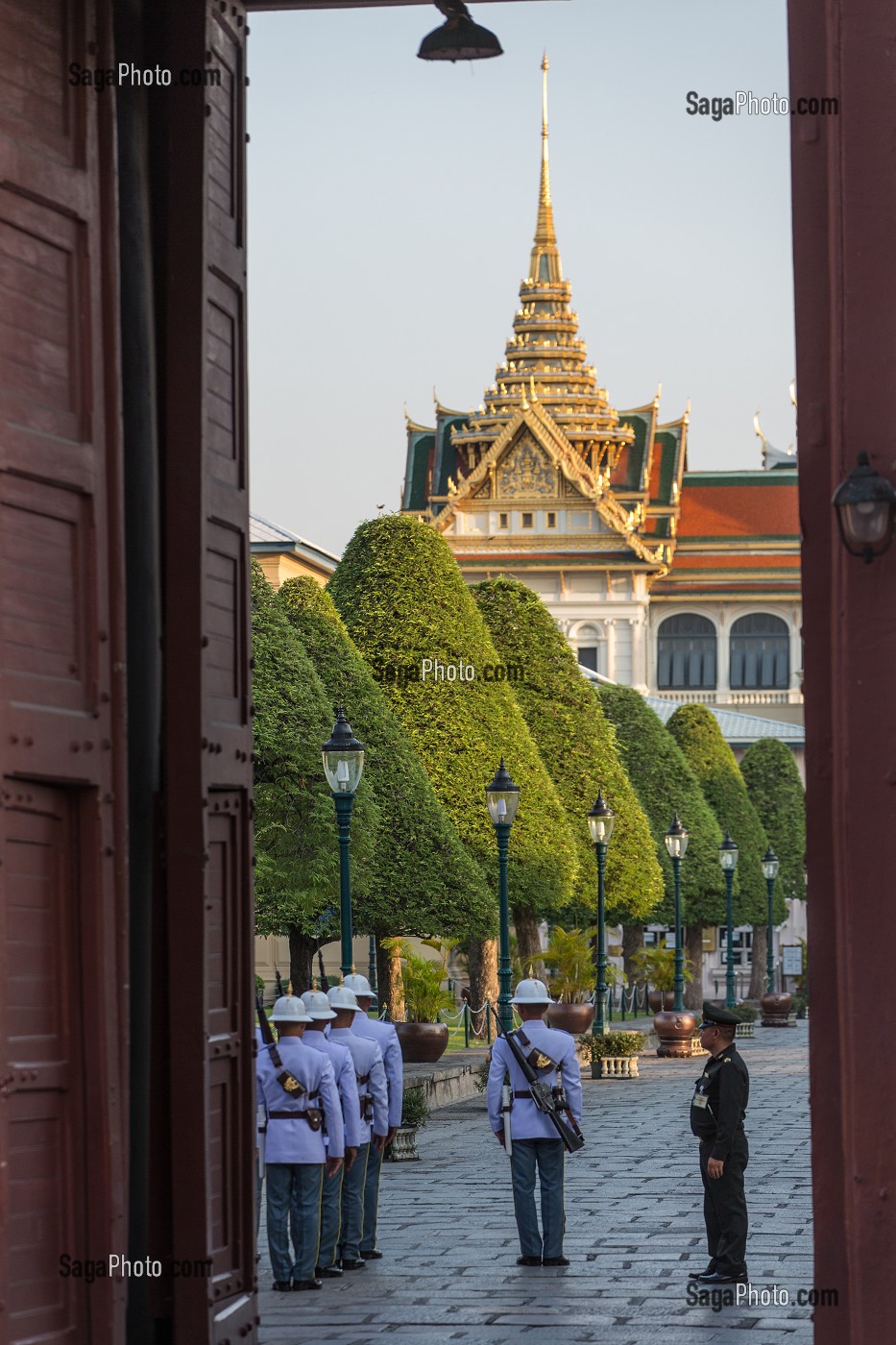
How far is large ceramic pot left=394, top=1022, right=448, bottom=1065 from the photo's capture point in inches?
1046

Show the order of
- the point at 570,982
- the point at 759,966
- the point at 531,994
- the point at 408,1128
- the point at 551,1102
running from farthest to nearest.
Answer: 1. the point at 759,966
2. the point at 570,982
3. the point at 408,1128
4. the point at 531,994
5. the point at 551,1102

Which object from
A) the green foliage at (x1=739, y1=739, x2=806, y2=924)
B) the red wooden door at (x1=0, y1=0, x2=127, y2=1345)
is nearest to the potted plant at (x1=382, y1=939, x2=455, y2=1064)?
the red wooden door at (x1=0, y1=0, x2=127, y2=1345)

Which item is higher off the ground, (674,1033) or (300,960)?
(300,960)

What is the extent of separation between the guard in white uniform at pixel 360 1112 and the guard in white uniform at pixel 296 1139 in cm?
66

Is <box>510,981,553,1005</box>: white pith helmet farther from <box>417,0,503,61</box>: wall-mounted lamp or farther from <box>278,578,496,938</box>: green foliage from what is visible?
<box>278,578,496,938</box>: green foliage

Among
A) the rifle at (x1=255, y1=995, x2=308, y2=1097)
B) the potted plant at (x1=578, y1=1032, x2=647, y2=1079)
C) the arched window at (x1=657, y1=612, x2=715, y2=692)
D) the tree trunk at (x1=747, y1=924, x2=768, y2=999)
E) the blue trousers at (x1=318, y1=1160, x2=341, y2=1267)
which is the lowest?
the tree trunk at (x1=747, y1=924, x2=768, y2=999)

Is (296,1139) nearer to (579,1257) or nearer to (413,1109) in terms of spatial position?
(579,1257)

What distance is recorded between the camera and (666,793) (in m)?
50.5

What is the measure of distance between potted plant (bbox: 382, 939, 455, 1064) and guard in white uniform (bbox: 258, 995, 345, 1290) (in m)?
14.1

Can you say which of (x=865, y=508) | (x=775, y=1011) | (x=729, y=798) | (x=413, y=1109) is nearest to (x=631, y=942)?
(x=775, y=1011)

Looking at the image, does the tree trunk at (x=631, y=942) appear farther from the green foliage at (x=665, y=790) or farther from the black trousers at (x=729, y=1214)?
the black trousers at (x=729, y=1214)

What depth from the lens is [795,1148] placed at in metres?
19.7

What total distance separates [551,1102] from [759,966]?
5037 cm

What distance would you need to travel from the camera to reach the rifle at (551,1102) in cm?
1274
